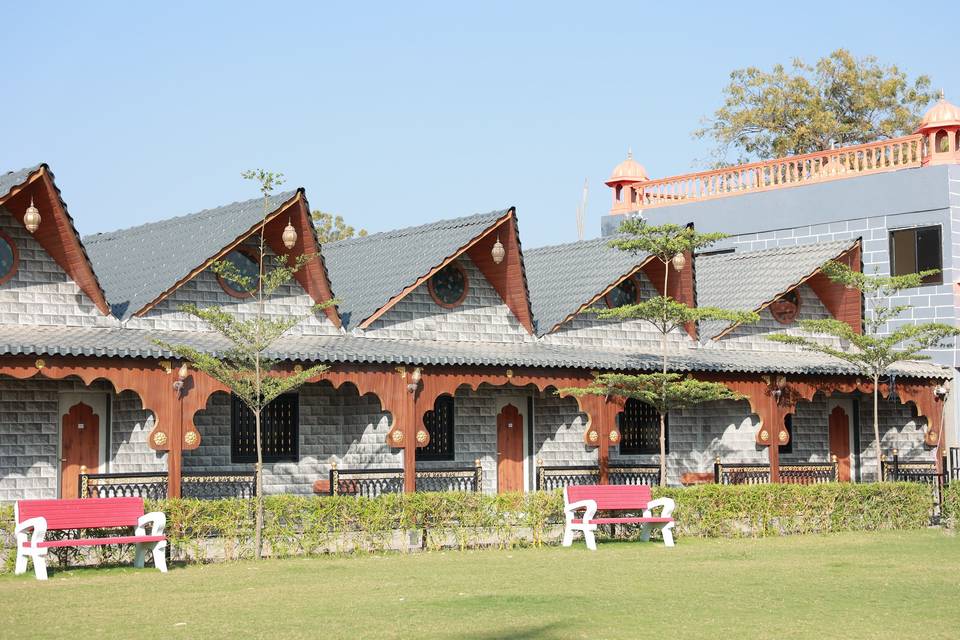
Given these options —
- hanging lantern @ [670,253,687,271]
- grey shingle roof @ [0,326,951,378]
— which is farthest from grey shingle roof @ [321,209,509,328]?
hanging lantern @ [670,253,687,271]

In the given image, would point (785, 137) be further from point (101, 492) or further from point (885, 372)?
point (101, 492)

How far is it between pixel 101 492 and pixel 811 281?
16.1m

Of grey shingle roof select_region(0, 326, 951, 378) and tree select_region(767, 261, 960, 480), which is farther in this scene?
tree select_region(767, 261, 960, 480)

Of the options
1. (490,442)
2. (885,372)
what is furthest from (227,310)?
(885,372)

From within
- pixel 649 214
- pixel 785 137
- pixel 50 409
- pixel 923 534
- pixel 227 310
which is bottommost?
pixel 923 534

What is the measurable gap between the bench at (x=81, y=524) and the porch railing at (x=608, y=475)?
30.4 feet

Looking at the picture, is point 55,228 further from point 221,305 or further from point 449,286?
point 449,286

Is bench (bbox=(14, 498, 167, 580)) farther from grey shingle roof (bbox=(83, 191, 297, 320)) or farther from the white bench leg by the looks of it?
grey shingle roof (bbox=(83, 191, 297, 320))

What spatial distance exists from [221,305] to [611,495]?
279 inches

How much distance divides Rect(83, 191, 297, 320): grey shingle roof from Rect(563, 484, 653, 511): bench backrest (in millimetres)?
6620

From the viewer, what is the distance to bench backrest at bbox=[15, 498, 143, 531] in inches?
669

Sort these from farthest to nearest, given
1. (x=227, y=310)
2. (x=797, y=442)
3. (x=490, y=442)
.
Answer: (x=797, y=442) → (x=490, y=442) → (x=227, y=310)

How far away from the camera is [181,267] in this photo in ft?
77.3

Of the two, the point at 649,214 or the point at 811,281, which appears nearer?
the point at 811,281
